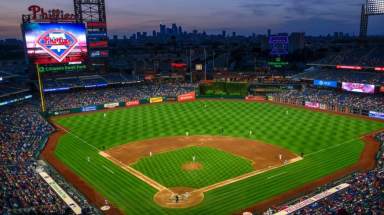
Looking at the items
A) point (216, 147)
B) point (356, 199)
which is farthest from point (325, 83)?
point (356, 199)

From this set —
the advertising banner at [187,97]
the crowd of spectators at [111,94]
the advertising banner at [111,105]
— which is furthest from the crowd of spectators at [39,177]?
the advertising banner at [187,97]

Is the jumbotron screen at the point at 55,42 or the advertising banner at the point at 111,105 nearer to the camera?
the jumbotron screen at the point at 55,42

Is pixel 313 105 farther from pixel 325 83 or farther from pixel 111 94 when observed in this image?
pixel 111 94

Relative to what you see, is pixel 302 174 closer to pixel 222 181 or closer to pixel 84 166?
pixel 222 181

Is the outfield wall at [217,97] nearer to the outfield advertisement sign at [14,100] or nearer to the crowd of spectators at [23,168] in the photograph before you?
the outfield advertisement sign at [14,100]

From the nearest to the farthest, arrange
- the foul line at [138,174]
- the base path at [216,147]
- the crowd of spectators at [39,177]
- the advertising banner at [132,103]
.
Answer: the crowd of spectators at [39,177] < the foul line at [138,174] < the base path at [216,147] < the advertising banner at [132,103]
